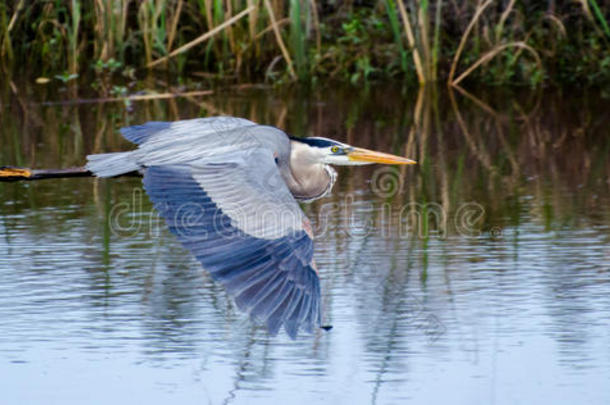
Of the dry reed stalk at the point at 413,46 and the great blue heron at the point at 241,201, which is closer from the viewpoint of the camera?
the great blue heron at the point at 241,201

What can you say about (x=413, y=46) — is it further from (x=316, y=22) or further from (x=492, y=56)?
(x=316, y=22)

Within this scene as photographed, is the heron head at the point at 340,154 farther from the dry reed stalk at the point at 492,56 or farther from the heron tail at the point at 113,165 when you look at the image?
the dry reed stalk at the point at 492,56

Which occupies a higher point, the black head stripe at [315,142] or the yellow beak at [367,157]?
the black head stripe at [315,142]

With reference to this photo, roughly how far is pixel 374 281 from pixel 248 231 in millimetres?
837

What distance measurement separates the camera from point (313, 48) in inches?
391

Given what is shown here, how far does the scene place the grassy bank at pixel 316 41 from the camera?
9320 millimetres

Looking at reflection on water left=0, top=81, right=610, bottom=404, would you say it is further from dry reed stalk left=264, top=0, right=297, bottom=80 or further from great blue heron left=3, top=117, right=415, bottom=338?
dry reed stalk left=264, top=0, right=297, bottom=80

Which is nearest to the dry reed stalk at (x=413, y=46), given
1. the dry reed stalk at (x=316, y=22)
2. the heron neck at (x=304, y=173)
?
the dry reed stalk at (x=316, y=22)

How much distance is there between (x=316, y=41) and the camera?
1000 cm

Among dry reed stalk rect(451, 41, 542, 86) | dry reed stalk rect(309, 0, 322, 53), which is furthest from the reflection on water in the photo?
dry reed stalk rect(309, 0, 322, 53)

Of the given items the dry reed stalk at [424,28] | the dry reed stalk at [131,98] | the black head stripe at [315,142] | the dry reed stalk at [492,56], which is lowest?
the black head stripe at [315,142]

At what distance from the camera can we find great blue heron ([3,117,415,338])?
376cm

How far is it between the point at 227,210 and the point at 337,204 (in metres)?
1.89

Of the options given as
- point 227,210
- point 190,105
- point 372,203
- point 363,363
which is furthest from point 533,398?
point 190,105
